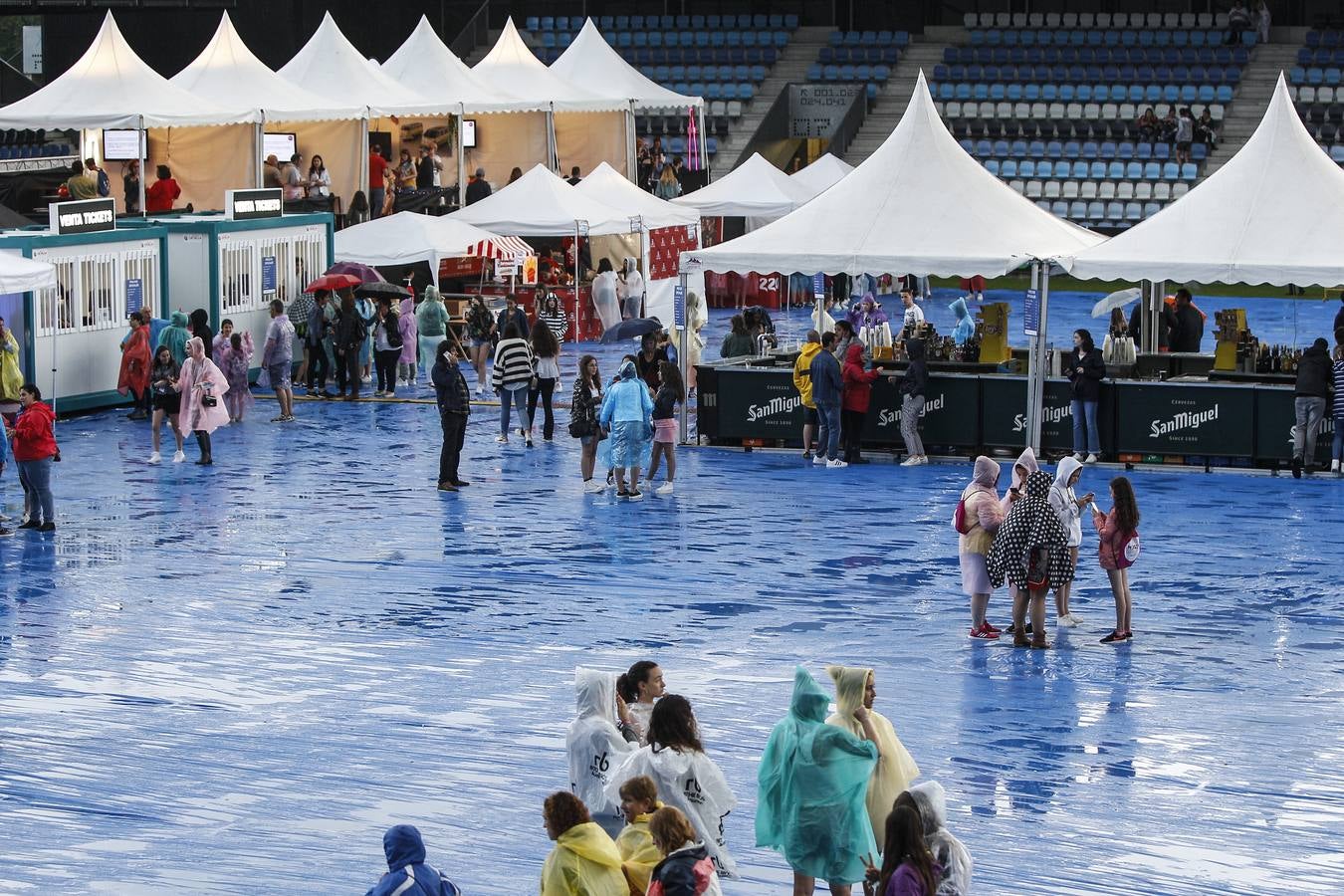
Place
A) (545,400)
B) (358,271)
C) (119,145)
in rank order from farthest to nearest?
(119,145)
(358,271)
(545,400)

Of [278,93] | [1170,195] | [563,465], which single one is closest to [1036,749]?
[563,465]

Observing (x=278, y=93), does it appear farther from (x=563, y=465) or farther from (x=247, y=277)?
(x=563, y=465)

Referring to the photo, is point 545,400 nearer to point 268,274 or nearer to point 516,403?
point 516,403

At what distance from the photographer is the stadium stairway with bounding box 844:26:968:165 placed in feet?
161

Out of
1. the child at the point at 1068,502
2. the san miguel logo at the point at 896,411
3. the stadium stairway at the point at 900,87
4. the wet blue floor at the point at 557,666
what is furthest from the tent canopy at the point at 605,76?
the child at the point at 1068,502

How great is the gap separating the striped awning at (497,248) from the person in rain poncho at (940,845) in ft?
84.2

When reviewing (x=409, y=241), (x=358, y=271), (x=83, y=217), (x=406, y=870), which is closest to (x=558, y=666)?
(x=406, y=870)

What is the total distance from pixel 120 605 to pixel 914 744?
270 inches

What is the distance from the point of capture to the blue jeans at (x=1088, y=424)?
2255 cm

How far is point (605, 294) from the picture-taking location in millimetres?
34094

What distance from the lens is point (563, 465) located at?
74.7 feet

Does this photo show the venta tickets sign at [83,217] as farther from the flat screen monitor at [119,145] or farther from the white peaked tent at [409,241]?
the flat screen monitor at [119,145]

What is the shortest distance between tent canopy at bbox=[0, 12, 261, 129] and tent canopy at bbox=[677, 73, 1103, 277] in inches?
560

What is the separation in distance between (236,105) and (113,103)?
95.9 inches
